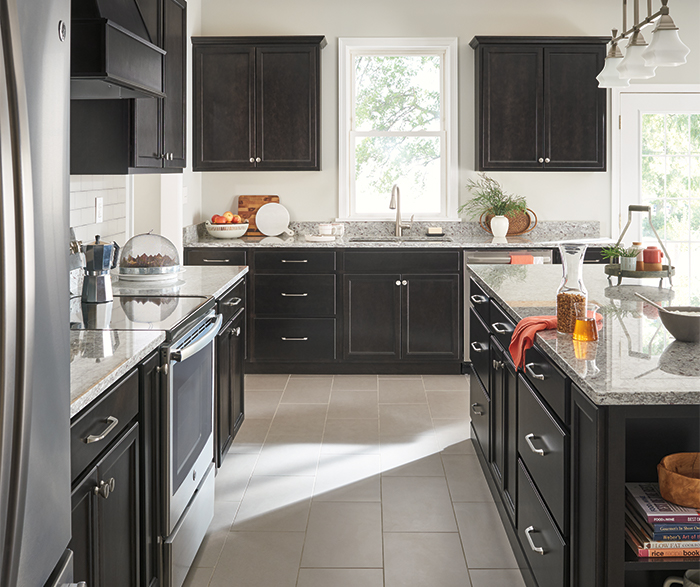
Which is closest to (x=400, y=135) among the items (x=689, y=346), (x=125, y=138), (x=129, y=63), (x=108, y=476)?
(x=125, y=138)

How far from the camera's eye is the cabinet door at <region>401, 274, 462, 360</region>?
5.05 meters

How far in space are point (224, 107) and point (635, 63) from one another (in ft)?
10.7

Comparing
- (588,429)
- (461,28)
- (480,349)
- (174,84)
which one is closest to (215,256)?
Result: (174,84)

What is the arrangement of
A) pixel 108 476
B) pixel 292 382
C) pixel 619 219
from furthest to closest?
pixel 619 219 → pixel 292 382 → pixel 108 476

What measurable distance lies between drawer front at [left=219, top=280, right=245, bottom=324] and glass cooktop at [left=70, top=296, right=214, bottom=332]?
280 mm

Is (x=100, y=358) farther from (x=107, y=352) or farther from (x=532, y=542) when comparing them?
(x=532, y=542)

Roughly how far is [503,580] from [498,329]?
88 centimetres

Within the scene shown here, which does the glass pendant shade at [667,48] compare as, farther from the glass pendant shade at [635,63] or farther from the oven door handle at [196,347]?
the oven door handle at [196,347]

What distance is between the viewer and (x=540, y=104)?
17.2 feet

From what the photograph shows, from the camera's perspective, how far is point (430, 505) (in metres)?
3.00

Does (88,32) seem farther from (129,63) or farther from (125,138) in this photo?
(125,138)

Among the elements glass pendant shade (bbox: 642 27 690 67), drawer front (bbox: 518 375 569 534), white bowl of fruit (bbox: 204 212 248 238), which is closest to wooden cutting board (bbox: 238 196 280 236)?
white bowl of fruit (bbox: 204 212 248 238)

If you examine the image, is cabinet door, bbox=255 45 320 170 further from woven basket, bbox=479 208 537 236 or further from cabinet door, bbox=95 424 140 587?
cabinet door, bbox=95 424 140 587

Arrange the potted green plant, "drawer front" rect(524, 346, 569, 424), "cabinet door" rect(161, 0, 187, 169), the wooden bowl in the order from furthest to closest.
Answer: the potted green plant → "cabinet door" rect(161, 0, 187, 169) → "drawer front" rect(524, 346, 569, 424) → the wooden bowl
